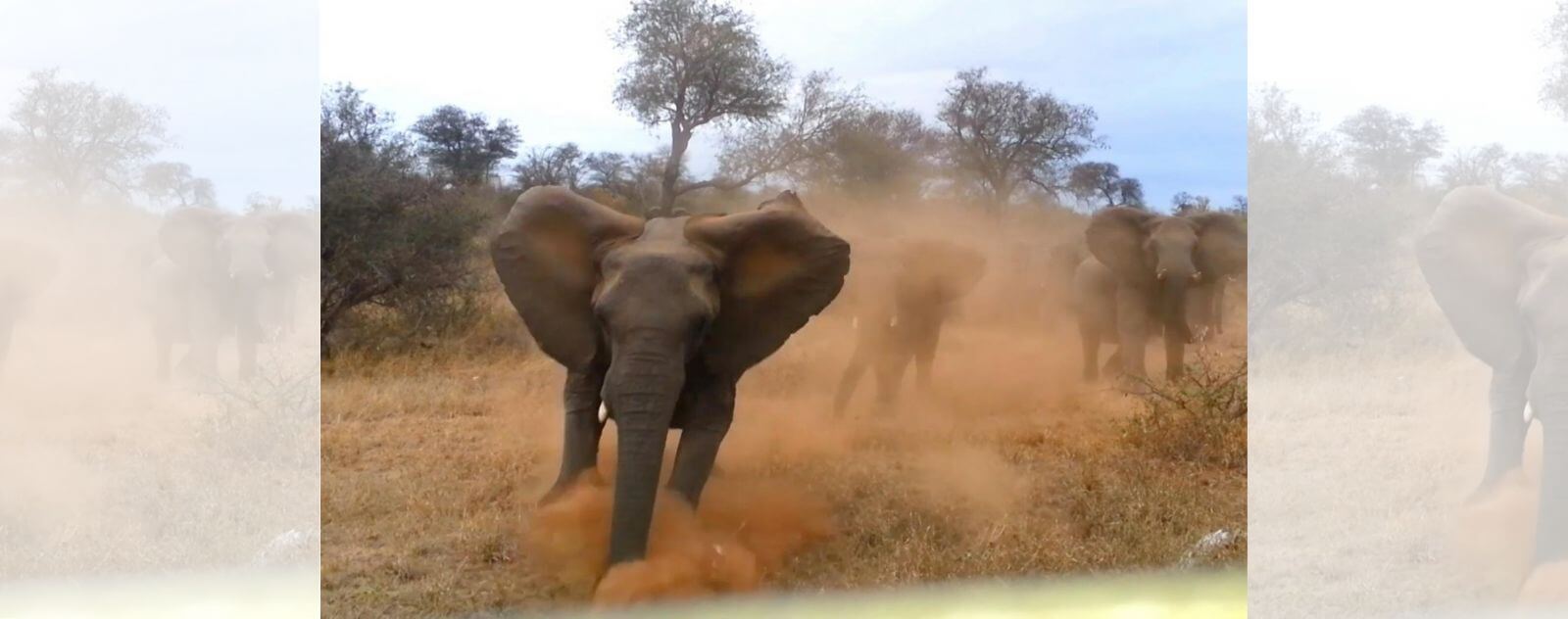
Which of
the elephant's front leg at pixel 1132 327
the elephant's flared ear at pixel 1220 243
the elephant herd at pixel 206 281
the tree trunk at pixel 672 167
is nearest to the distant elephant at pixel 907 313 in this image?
the elephant's front leg at pixel 1132 327

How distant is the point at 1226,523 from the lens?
6172mm

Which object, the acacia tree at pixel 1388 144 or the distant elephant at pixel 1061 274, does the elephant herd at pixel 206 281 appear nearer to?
the distant elephant at pixel 1061 274

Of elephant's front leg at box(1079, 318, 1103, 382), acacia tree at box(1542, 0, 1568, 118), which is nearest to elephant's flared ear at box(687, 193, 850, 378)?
elephant's front leg at box(1079, 318, 1103, 382)

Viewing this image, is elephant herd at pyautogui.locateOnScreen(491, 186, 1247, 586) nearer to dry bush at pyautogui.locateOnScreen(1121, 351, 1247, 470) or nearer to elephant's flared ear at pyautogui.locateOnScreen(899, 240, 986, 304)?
elephant's flared ear at pyautogui.locateOnScreen(899, 240, 986, 304)

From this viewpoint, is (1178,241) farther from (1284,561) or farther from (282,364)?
(282,364)

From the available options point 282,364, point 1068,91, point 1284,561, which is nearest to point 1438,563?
point 1284,561

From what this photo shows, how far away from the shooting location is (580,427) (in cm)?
487

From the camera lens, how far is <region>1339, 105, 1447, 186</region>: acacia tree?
18.1ft

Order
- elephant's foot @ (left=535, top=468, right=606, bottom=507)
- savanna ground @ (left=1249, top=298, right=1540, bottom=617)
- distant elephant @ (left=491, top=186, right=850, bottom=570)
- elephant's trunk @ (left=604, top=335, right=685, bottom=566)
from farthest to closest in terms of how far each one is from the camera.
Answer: savanna ground @ (left=1249, top=298, right=1540, bottom=617), elephant's foot @ (left=535, top=468, right=606, bottom=507), distant elephant @ (left=491, top=186, right=850, bottom=570), elephant's trunk @ (left=604, top=335, right=685, bottom=566)

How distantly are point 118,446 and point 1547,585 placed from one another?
4947 mm

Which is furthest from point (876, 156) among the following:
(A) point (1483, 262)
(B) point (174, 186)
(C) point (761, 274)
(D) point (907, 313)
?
(B) point (174, 186)

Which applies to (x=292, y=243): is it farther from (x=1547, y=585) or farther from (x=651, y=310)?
(x=1547, y=585)

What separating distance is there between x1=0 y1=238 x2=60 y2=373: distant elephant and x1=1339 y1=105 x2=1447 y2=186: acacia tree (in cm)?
503

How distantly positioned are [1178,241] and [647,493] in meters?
3.17
